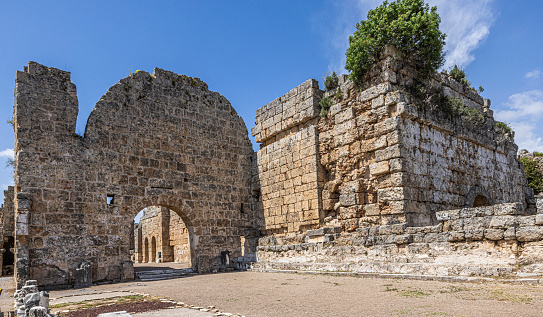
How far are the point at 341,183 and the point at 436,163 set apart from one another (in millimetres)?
2468

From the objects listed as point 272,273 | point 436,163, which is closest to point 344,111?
point 436,163

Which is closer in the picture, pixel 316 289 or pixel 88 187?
pixel 316 289

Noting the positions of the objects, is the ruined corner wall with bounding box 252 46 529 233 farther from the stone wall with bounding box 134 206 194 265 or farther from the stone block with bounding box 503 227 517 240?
the stone wall with bounding box 134 206 194 265

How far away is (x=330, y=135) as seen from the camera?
39.1 feet

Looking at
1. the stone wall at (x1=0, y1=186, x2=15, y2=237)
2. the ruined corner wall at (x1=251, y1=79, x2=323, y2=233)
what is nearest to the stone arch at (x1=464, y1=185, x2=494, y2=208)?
the ruined corner wall at (x1=251, y1=79, x2=323, y2=233)

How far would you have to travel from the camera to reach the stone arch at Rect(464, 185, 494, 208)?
11.2 m

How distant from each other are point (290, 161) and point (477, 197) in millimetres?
5459

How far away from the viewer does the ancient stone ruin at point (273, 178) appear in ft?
30.7

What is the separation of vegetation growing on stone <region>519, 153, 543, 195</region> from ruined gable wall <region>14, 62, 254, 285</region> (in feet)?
37.6

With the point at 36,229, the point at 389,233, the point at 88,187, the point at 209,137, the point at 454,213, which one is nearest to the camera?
the point at 454,213

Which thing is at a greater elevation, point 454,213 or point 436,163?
point 436,163

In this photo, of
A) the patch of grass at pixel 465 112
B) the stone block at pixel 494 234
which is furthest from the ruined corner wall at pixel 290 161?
the stone block at pixel 494 234

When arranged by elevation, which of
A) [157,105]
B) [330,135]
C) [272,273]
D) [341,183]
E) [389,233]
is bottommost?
[272,273]

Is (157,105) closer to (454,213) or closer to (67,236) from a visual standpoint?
(67,236)
